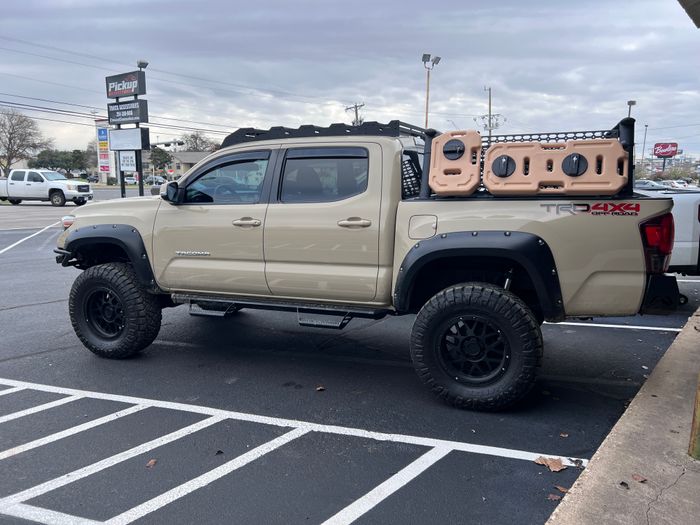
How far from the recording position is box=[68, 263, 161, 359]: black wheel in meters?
5.50

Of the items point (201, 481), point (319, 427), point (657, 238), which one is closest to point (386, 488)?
point (319, 427)

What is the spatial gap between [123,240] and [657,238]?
4.40 metres

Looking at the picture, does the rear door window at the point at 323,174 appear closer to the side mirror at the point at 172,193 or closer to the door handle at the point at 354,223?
the door handle at the point at 354,223

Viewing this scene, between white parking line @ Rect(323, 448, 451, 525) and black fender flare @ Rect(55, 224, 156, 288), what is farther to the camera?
black fender flare @ Rect(55, 224, 156, 288)

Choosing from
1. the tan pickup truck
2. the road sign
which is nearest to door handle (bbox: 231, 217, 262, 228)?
the tan pickup truck

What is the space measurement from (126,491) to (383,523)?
1.44 m

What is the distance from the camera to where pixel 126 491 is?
326 cm

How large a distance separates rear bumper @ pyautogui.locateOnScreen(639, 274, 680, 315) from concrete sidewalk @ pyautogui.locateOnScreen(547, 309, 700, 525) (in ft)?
2.31

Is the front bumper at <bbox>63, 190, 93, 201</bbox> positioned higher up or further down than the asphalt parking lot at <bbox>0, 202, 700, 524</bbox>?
higher up

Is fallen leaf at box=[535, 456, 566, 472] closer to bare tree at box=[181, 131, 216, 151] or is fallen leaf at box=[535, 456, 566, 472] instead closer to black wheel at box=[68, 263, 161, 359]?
black wheel at box=[68, 263, 161, 359]

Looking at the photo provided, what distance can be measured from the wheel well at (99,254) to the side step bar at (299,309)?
83 centimetres

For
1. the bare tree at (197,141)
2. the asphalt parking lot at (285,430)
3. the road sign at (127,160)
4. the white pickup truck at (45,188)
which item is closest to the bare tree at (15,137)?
A: the bare tree at (197,141)

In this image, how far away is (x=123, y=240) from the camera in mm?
5469

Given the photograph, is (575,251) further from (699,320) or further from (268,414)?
(699,320)
